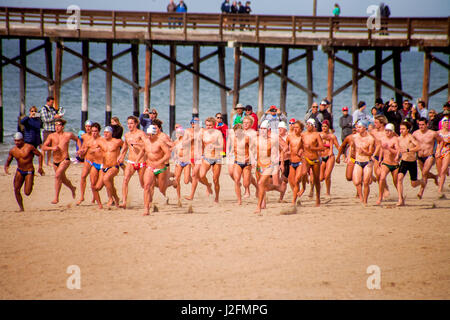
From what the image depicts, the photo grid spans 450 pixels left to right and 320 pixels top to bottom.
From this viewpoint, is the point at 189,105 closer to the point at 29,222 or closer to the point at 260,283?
the point at 29,222

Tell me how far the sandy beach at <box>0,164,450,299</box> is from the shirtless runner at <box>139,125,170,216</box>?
0.50 m

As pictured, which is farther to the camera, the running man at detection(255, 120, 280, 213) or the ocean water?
the ocean water

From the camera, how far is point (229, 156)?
11.5 metres

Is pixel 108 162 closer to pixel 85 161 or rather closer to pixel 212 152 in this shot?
pixel 85 161

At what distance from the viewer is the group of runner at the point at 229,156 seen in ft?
35.4

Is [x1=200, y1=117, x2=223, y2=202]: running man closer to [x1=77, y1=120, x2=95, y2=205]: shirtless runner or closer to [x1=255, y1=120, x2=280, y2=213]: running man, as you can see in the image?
[x1=255, y1=120, x2=280, y2=213]: running man

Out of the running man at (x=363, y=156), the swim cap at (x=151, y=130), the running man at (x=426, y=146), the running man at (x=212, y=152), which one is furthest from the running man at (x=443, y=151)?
the swim cap at (x=151, y=130)

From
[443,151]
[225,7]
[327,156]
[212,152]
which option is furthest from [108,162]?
[225,7]

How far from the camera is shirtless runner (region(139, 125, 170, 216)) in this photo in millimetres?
10547

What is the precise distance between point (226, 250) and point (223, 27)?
13705 mm

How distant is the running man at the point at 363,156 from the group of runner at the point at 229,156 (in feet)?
0.06

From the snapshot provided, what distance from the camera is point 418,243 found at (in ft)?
28.9

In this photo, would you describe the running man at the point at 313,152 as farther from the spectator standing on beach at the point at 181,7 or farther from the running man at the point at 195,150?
the spectator standing on beach at the point at 181,7

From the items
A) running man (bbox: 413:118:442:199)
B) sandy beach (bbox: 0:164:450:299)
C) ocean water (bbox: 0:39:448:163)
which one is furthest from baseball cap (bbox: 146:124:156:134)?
ocean water (bbox: 0:39:448:163)
